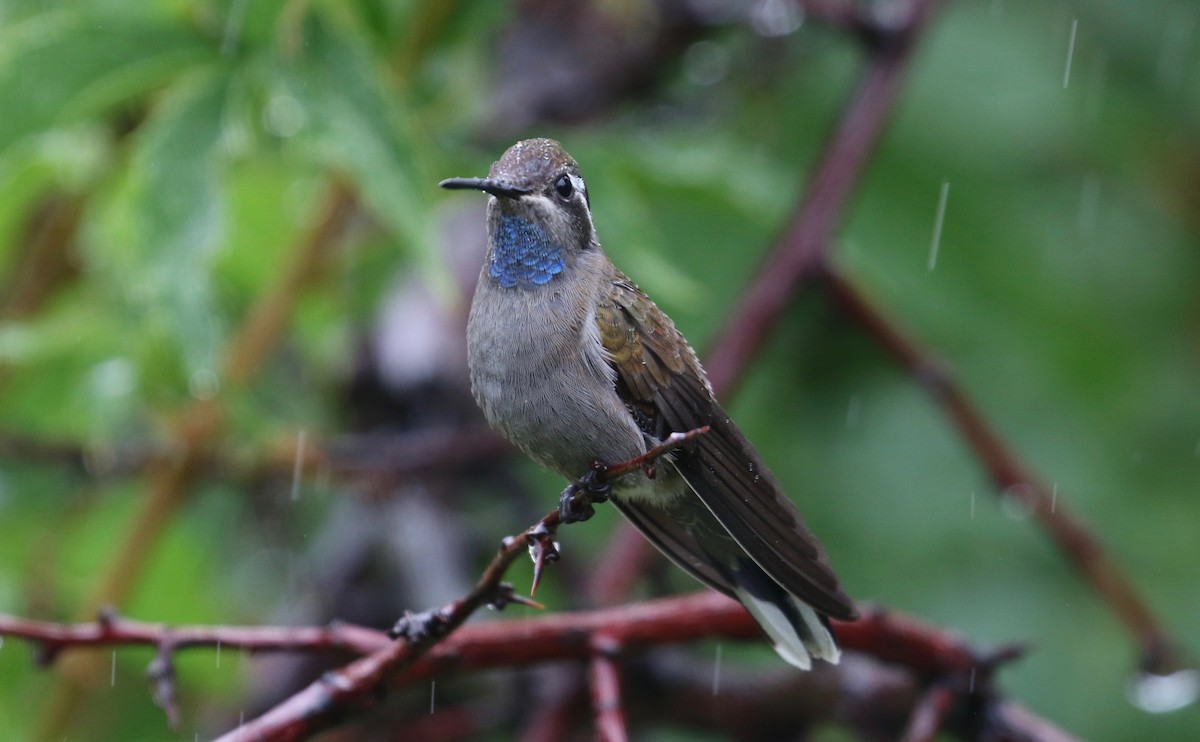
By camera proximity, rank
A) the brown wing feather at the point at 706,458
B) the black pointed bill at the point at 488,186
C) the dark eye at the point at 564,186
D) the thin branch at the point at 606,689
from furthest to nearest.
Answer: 1. the dark eye at the point at 564,186
2. the thin branch at the point at 606,689
3. the brown wing feather at the point at 706,458
4. the black pointed bill at the point at 488,186

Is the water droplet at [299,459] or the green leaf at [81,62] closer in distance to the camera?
the green leaf at [81,62]

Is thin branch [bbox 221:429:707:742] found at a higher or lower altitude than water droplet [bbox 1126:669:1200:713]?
higher

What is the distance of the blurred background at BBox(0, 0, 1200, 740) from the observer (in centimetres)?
285

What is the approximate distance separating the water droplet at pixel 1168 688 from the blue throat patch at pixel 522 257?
2.02 m

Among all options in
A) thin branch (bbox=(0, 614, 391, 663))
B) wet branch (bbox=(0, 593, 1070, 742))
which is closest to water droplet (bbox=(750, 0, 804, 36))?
wet branch (bbox=(0, 593, 1070, 742))

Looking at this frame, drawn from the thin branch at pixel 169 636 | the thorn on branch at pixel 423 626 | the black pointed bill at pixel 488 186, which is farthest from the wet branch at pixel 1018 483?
the thorn on branch at pixel 423 626

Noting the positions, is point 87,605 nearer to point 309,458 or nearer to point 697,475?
point 309,458

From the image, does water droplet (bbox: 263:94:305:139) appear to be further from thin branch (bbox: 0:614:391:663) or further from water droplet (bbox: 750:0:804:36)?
water droplet (bbox: 750:0:804:36)

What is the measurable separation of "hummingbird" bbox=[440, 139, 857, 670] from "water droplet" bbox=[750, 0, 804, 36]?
2.50m

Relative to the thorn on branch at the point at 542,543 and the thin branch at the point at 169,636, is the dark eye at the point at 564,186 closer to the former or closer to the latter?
the thorn on branch at the point at 542,543

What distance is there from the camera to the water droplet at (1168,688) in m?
A: 3.13

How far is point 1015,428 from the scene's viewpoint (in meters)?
4.29

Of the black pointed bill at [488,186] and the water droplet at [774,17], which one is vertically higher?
the water droplet at [774,17]

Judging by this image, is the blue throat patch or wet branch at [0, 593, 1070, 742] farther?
the blue throat patch
